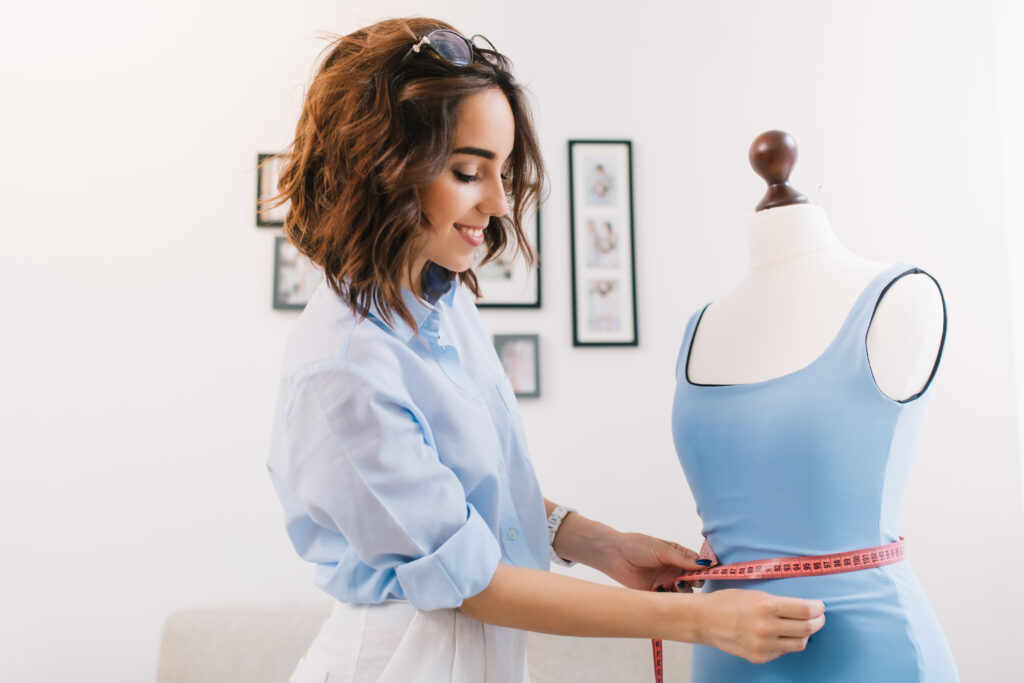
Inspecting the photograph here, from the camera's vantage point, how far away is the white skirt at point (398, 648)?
3.02 ft

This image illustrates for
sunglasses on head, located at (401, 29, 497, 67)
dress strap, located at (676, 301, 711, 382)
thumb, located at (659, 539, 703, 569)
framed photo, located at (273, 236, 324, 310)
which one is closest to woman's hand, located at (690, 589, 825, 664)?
thumb, located at (659, 539, 703, 569)

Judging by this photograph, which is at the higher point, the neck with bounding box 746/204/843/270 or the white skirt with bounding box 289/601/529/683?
the neck with bounding box 746/204/843/270

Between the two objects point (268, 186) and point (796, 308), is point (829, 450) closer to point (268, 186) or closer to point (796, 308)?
point (796, 308)

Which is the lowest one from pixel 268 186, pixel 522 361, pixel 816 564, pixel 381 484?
pixel 816 564

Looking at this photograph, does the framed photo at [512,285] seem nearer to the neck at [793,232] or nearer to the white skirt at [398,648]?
the neck at [793,232]

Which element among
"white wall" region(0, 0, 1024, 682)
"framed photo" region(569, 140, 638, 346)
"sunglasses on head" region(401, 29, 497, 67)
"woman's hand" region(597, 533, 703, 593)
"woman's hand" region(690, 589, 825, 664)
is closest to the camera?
"woman's hand" region(690, 589, 825, 664)

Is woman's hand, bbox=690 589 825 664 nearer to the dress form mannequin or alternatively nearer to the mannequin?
the mannequin

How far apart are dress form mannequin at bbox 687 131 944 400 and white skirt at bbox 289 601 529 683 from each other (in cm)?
54

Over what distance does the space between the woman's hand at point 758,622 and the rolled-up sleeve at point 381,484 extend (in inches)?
11.3

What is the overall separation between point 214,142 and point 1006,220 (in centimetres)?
265

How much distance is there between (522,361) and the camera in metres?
2.22

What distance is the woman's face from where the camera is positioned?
3.05ft

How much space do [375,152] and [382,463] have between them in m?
0.39

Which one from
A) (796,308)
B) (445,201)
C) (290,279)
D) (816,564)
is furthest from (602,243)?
(816,564)
